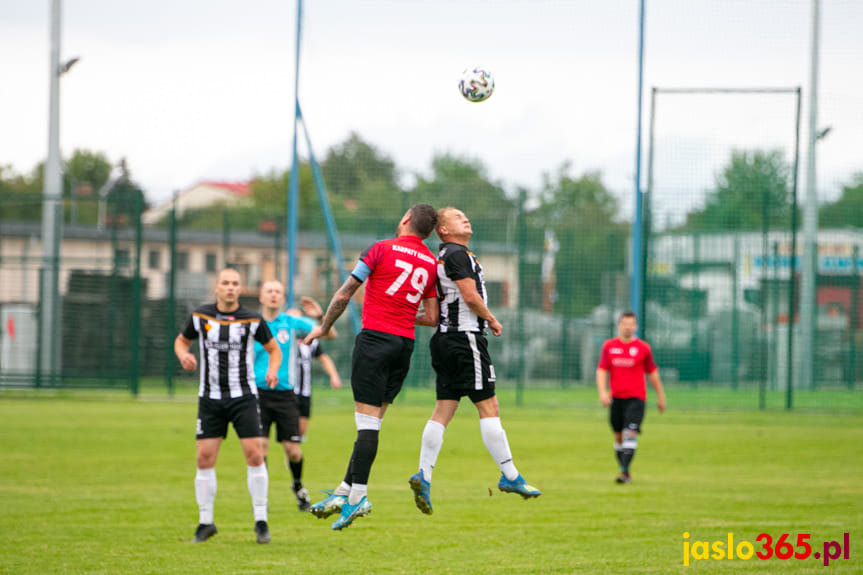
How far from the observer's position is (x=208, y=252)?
95.7 feet

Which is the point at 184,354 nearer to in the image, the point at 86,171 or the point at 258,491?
the point at 258,491

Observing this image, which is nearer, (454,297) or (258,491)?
(454,297)

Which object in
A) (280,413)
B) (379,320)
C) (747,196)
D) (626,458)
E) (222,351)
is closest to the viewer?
(379,320)

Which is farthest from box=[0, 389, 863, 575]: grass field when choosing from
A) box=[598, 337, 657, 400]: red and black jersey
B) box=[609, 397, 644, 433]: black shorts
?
box=[598, 337, 657, 400]: red and black jersey

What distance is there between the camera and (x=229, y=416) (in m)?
9.71

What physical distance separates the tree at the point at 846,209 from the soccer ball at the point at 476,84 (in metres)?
16.4

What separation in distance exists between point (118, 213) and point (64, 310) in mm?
2963

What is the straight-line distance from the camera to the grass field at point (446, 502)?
29.0ft

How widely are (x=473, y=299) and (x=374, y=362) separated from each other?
91cm

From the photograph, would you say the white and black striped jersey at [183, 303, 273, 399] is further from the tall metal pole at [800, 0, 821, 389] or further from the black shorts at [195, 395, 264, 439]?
the tall metal pole at [800, 0, 821, 389]

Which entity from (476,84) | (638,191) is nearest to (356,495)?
(476,84)

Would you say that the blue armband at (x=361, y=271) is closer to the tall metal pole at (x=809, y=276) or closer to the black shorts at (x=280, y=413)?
the black shorts at (x=280, y=413)

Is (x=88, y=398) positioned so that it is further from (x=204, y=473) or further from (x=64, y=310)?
(x=204, y=473)

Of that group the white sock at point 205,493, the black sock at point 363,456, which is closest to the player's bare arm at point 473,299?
the black sock at point 363,456
